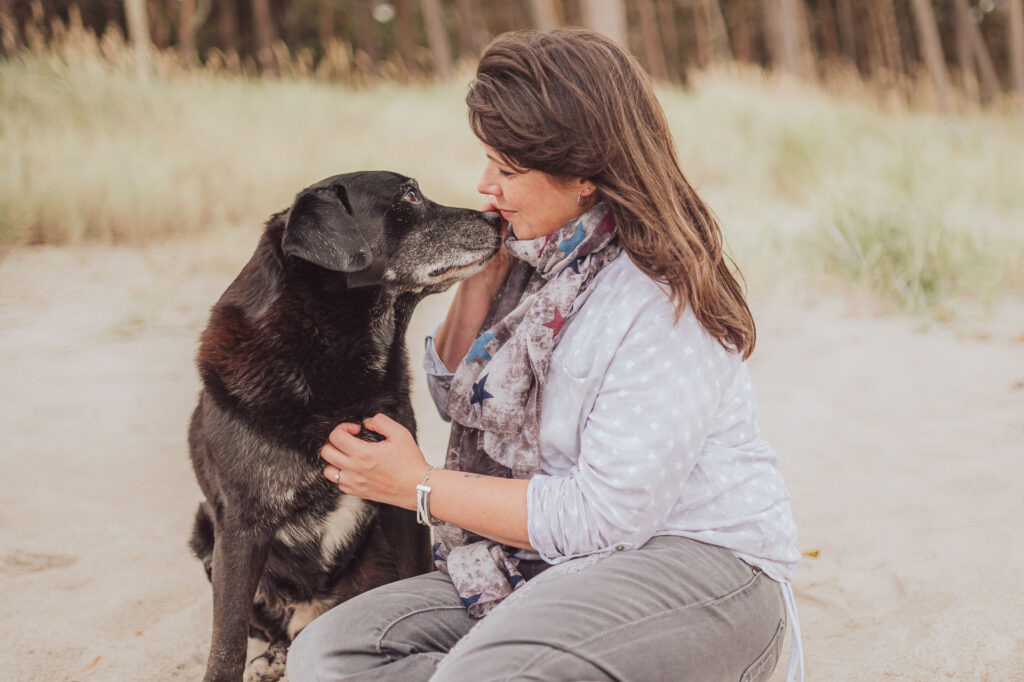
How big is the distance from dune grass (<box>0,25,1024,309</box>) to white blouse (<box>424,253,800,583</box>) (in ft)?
10.5

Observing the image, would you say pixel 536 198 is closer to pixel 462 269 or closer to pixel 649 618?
pixel 462 269

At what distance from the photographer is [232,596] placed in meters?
2.16

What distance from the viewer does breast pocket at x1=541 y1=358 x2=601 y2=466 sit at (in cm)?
183

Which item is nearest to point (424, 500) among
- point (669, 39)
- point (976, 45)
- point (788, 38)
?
point (788, 38)

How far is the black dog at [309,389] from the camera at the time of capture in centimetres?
220

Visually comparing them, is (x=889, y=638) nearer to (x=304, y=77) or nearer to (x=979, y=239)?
(x=979, y=239)

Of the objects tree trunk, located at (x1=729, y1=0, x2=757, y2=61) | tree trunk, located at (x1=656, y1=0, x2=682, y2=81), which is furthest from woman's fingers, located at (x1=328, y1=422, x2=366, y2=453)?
tree trunk, located at (x1=656, y1=0, x2=682, y2=81)

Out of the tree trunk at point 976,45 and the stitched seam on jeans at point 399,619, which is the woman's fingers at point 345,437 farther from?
the tree trunk at point 976,45

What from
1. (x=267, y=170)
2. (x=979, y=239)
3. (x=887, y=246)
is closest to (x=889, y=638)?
(x=887, y=246)

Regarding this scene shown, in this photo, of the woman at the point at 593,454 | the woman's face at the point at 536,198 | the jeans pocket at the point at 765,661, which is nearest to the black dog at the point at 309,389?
the woman at the point at 593,454

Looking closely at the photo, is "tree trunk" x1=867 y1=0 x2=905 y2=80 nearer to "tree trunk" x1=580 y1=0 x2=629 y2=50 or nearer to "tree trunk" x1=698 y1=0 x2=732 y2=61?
"tree trunk" x1=698 y1=0 x2=732 y2=61

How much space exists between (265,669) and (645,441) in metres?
1.45

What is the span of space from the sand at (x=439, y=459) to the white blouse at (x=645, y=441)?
781 mm

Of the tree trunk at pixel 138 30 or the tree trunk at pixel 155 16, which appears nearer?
the tree trunk at pixel 138 30
